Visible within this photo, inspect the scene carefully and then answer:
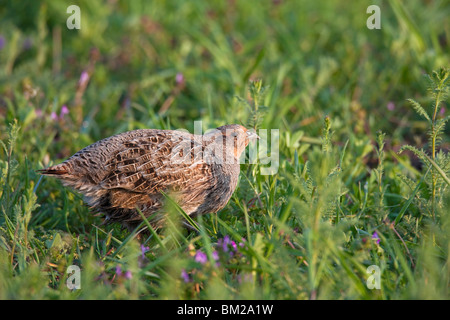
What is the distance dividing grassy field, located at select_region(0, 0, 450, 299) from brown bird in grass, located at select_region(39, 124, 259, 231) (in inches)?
9.0

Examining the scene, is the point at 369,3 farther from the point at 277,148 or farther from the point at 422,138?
the point at 277,148

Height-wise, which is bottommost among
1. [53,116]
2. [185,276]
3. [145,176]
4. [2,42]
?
[185,276]

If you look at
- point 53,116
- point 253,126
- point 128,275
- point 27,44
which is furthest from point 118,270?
point 27,44

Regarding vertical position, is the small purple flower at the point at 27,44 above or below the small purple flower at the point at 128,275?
above

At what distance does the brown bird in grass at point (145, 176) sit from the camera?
14.3ft

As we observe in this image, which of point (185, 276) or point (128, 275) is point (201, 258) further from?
point (128, 275)

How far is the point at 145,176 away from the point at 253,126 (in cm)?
121

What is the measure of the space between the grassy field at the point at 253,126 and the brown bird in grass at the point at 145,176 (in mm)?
230

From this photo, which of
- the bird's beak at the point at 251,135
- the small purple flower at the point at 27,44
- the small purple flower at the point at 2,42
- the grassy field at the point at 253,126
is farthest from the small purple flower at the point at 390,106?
the small purple flower at the point at 2,42

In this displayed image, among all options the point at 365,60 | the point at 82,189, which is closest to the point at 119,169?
the point at 82,189

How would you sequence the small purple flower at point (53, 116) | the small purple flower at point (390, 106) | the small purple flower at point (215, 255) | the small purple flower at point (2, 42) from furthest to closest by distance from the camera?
the small purple flower at point (2, 42)
the small purple flower at point (390, 106)
the small purple flower at point (53, 116)
the small purple flower at point (215, 255)

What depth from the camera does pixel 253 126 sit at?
5.01m

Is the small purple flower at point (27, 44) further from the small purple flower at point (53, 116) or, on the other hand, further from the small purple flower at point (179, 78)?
the small purple flower at point (179, 78)

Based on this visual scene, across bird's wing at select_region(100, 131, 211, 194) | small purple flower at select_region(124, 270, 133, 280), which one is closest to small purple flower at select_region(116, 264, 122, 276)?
small purple flower at select_region(124, 270, 133, 280)
